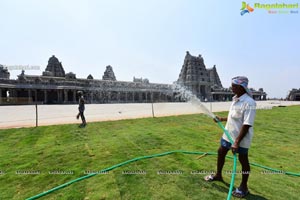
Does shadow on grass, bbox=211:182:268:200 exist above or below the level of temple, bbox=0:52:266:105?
below

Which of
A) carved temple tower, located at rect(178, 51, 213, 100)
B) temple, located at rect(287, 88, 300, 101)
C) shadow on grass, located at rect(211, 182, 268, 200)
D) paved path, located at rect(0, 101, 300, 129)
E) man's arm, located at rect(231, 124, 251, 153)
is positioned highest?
carved temple tower, located at rect(178, 51, 213, 100)

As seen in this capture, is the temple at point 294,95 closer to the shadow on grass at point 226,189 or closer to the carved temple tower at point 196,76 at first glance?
A: the carved temple tower at point 196,76

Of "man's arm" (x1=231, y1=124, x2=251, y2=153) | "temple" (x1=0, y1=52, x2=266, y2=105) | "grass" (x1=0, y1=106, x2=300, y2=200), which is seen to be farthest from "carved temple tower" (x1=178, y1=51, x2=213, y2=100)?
"man's arm" (x1=231, y1=124, x2=251, y2=153)

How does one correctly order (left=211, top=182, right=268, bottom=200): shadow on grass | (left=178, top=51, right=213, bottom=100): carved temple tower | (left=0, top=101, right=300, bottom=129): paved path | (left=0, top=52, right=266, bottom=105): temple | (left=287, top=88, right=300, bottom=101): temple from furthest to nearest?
(left=287, top=88, right=300, bottom=101): temple → (left=178, top=51, right=213, bottom=100): carved temple tower → (left=0, top=52, right=266, bottom=105): temple → (left=0, top=101, right=300, bottom=129): paved path → (left=211, top=182, right=268, bottom=200): shadow on grass

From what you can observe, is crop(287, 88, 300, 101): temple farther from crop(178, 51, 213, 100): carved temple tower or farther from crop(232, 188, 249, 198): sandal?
crop(232, 188, 249, 198): sandal

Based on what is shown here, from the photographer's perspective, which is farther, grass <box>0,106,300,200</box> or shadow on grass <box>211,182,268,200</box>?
grass <box>0,106,300,200</box>

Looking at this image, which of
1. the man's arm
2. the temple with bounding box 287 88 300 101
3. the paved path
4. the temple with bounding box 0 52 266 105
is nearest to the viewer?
the man's arm

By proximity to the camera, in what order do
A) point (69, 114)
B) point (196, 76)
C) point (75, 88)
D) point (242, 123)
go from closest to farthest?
point (242, 123) < point (69, 114) < point (75, 88) < point (196, 76)

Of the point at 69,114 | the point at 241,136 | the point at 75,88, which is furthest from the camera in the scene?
the point at 75,88

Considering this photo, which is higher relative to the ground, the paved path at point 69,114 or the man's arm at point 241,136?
the man's arm at point 241,136

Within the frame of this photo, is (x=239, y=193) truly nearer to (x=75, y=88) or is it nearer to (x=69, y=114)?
(x=69, y=114)

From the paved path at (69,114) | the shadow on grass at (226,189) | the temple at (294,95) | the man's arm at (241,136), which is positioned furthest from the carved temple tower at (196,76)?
the man's arm at (241,136)

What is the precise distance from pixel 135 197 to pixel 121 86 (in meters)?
61.9

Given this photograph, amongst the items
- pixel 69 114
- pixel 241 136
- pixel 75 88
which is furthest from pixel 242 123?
pixel 75 88
